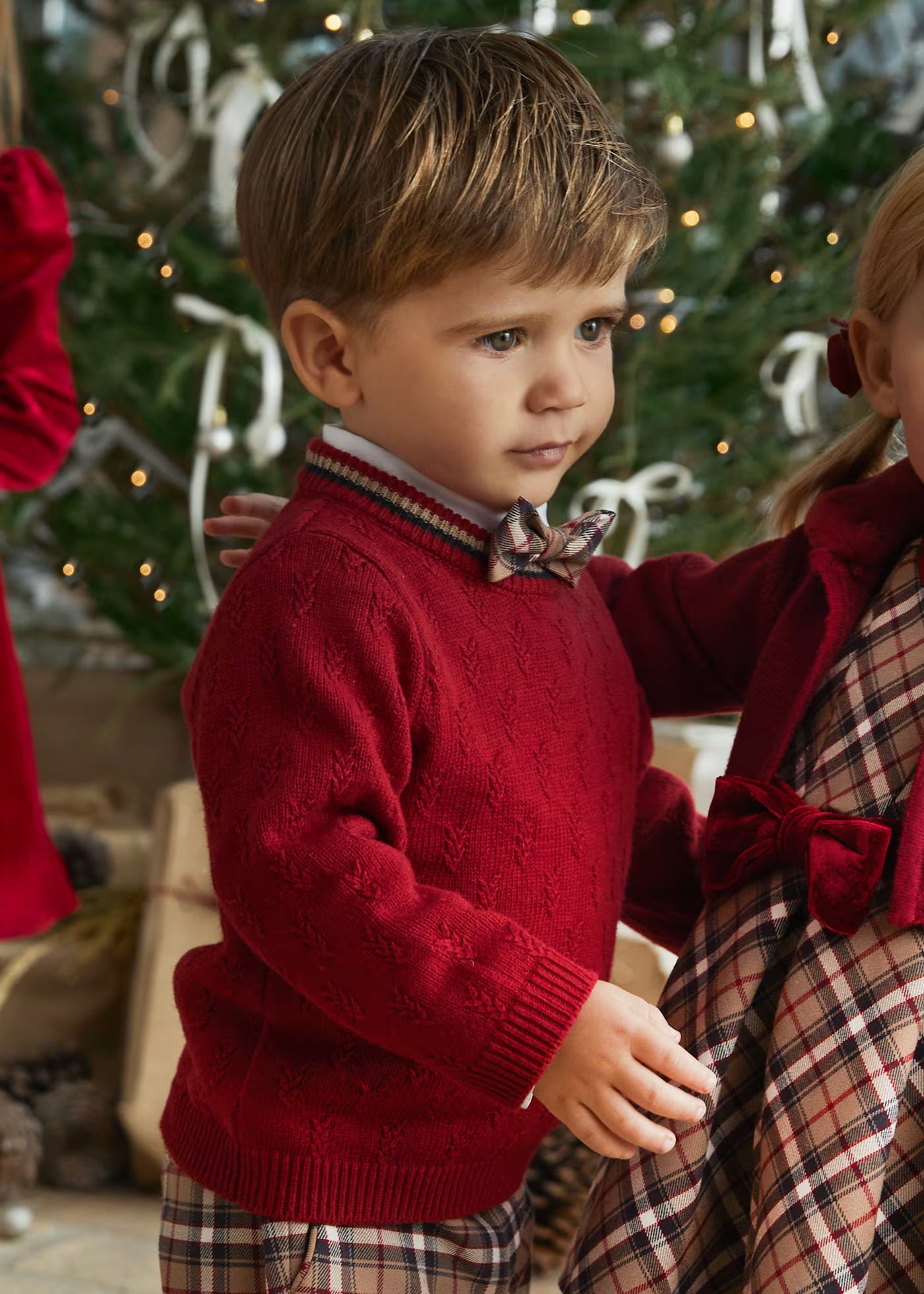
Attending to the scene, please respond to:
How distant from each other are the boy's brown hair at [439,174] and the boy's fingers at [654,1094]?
1.39 ft

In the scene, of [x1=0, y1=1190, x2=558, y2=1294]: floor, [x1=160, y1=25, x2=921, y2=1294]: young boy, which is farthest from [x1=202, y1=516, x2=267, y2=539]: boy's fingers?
[x1=0, y1=1190, x2=558, y2=1294]: floor

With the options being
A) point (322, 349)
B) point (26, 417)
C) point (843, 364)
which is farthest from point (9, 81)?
point (843, 364)

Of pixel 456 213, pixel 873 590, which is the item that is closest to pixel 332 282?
pixel 456 213

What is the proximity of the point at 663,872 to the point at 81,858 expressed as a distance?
4.09 ft

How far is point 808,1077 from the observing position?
0.74m

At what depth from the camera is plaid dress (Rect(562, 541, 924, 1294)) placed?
2.36 ft

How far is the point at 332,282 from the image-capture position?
76 centimetres

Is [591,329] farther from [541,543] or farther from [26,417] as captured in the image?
[26,417]

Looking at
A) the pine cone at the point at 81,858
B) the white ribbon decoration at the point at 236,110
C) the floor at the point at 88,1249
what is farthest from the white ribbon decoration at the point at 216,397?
the floor at the point at 88,1249

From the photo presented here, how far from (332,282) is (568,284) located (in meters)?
0.13

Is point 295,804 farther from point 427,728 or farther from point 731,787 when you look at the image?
Answer: point 731,787

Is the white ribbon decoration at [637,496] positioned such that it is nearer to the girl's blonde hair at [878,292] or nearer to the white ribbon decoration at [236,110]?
the girl's blonde hair at [878,292]

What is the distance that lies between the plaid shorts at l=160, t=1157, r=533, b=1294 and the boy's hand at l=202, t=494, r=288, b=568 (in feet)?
1.39

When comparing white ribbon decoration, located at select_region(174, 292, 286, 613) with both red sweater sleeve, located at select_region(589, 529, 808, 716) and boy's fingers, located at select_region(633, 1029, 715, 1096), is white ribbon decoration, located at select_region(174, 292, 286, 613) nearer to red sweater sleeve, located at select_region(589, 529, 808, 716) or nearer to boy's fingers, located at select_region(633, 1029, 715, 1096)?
red sweater sleeve, located at select_region(589, 529, 808, 716)
